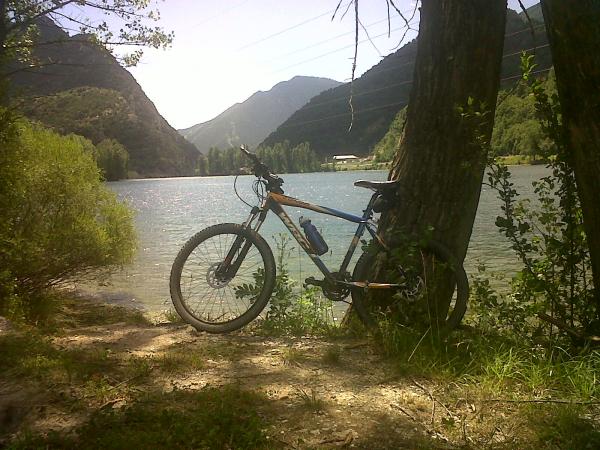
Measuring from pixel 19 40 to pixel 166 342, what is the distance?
6353mm

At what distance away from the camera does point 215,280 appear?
4.96 meters

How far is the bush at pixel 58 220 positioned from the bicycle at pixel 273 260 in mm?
2361

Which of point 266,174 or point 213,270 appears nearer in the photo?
point 266,174

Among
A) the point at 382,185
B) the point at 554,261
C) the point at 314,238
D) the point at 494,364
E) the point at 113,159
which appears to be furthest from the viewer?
the point at 113,159

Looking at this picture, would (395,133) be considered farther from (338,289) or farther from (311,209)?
(338,289)

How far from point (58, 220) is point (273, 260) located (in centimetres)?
525

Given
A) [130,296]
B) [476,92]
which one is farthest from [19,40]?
[476,92]

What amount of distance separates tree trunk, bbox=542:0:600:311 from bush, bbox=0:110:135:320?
213 inches

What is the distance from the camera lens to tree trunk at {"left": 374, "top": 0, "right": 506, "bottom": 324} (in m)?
4.21

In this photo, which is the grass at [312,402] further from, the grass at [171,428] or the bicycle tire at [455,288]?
the bicycle tire at [455,288]

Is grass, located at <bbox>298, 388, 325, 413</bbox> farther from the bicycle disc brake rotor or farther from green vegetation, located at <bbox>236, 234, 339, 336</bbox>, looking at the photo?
the bicycle disc brake rotor

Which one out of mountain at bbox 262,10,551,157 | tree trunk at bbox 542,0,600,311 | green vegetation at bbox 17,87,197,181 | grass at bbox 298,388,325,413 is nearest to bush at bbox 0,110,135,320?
grass at bbox 298,388,325,413

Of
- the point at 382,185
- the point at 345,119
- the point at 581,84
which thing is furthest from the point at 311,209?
the point at 345,119

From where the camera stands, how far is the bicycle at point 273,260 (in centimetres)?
441
